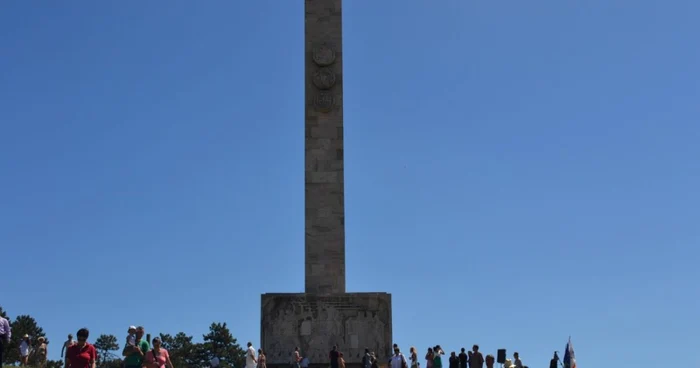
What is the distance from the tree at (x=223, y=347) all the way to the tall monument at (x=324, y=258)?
3164 cm

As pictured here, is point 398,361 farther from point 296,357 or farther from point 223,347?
point 223,347

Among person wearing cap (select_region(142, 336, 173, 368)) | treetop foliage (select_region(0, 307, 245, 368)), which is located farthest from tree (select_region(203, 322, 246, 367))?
person wearing cap (select_region(142, 336, 173, 368))

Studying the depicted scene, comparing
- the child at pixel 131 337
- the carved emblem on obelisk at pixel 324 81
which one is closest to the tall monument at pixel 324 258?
the carved emblem on obelisk at pixel 324 81

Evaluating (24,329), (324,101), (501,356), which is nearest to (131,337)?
(501,356)

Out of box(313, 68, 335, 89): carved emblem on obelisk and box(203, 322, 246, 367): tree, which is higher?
box(313, 68, 335, 89): carved emblem on obelisk

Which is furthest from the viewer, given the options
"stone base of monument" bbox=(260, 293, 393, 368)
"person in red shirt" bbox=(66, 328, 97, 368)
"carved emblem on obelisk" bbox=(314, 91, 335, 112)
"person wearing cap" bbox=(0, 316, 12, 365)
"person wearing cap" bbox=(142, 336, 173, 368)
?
"carved emblem on obelisk" bbox=(314, 91, 335, 112)

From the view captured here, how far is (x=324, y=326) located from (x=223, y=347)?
35691 millimetres

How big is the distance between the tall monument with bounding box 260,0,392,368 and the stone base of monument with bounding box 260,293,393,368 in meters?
0.03

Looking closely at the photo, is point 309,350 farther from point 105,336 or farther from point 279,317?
point 105,336

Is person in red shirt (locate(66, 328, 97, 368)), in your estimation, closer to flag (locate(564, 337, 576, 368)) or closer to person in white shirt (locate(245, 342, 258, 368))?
person in white shirt (locate(245, 342, 258, 368))

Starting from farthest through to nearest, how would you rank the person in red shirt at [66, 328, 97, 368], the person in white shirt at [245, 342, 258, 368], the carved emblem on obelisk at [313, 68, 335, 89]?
the carved emblem on obelisk at [313, 68, 335, 89] < the person in white shirt at [245, 342, 258, 368] < the person in red shirt at [66, 328, 97, 368]

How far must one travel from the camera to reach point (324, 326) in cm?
2861

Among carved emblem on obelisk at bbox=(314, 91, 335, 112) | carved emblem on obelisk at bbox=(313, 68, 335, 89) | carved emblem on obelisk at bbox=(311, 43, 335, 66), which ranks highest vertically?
carved emblem on obelisk at bbox=(311, 43, 335, 66)

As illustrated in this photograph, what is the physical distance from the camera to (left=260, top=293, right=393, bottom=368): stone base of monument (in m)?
28.3
